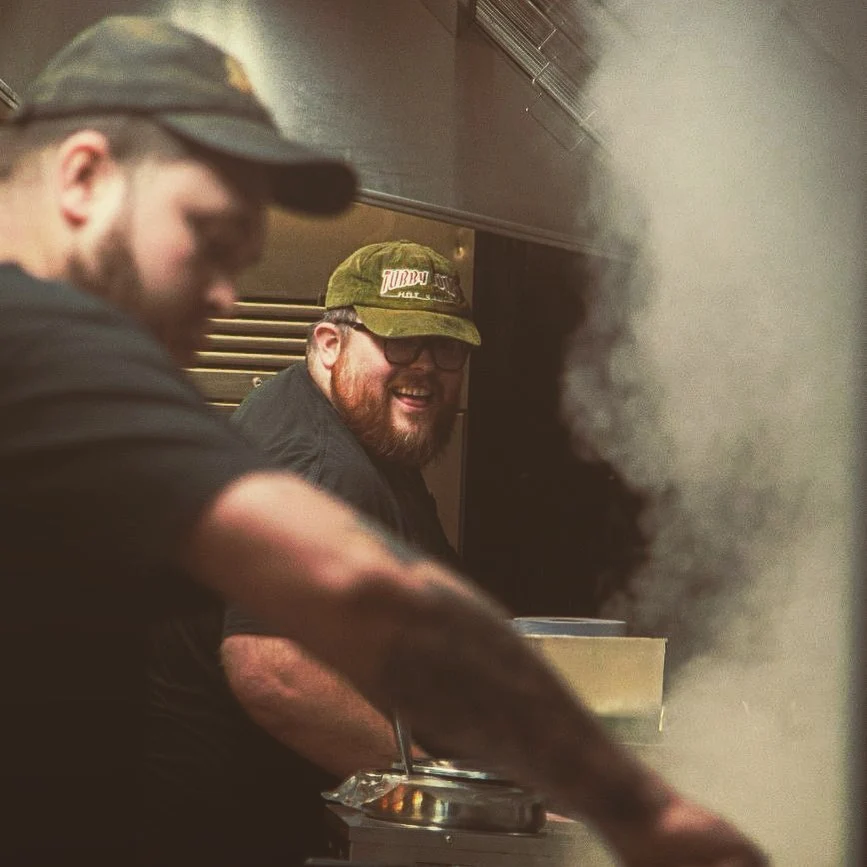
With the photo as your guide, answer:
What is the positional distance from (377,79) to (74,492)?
2.20 m

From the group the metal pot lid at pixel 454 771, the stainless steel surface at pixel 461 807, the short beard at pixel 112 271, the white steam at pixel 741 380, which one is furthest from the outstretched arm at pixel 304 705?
the short beard at pixel 112 271

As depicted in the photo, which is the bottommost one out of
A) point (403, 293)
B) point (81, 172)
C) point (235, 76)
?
point (81, 172)

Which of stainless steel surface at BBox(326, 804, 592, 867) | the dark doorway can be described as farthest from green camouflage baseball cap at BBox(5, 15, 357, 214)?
the dark doorway

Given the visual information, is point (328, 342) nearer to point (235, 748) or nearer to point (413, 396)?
point (413, 396)

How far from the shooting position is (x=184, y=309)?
4.28 feet

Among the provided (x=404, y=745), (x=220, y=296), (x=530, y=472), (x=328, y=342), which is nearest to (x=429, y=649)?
(x=220, y=296)

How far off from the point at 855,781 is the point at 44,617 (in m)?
1.55

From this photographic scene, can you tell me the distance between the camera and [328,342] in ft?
10.9

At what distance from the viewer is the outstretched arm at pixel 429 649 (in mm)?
1058

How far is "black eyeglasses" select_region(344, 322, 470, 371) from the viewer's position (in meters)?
3.34

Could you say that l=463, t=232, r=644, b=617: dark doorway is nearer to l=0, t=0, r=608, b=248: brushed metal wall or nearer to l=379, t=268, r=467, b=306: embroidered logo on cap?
l=379, t=268, r=467, b=306: embroidered logo on cap

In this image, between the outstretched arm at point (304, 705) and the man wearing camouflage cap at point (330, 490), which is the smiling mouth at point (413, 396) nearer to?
the man wearing camouflage cap at point (330, 490)

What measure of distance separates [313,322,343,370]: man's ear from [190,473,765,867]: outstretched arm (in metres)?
2.19

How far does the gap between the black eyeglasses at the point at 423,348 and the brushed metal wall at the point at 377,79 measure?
0.32 meters
